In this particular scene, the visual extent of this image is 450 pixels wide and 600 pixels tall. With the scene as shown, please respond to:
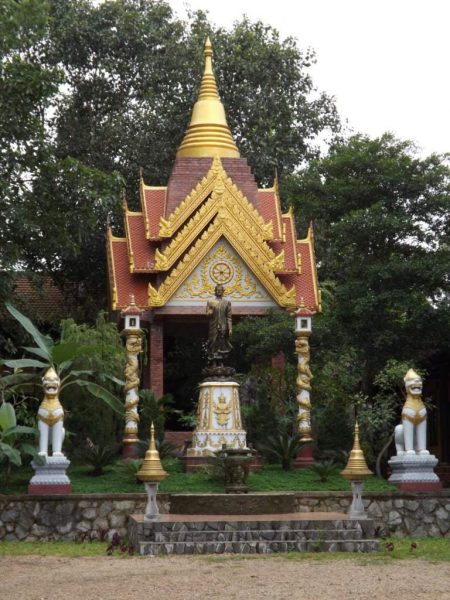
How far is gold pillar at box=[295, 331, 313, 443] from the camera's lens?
65.9ft

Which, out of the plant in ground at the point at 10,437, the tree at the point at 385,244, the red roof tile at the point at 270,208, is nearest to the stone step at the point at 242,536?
the plant in ground at the point at 10,437

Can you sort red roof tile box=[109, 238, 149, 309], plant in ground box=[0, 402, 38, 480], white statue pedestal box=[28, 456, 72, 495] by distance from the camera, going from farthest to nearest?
red roof tile box=[109, 238, 149, 309]
white statue pedestal box=[28, 456, 72, 495]
plant in ground box=[0, 402, 38, 480]

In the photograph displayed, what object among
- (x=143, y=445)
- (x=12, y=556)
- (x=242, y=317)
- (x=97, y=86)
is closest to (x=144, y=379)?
(x=242, y=317)

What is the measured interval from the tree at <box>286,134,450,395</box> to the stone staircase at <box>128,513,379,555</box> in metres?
7.80

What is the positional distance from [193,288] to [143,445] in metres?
4.94

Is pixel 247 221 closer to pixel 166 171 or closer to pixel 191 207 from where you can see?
pixel 191 207

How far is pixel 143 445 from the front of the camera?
19.1 meters

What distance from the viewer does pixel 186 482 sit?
Answer: 693 inches

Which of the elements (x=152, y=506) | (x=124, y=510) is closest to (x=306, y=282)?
(x=124, y=510)

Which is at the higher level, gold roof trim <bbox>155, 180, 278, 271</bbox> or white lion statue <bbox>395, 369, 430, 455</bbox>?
gold roof trim <bbox>155, 180, 278, 271</bbox>

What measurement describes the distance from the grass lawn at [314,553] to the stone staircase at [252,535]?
0.63ft

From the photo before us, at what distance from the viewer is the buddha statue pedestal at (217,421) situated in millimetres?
19016

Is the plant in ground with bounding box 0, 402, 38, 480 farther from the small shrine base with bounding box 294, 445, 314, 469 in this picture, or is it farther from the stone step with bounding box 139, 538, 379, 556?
the small shrine base with bounding box 294, 445, 314, 469

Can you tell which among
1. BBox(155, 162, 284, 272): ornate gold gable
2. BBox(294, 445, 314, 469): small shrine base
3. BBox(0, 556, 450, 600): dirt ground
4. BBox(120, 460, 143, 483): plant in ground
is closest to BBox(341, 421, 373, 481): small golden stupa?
BBox(0, 556, 450, 600): dirt ground
